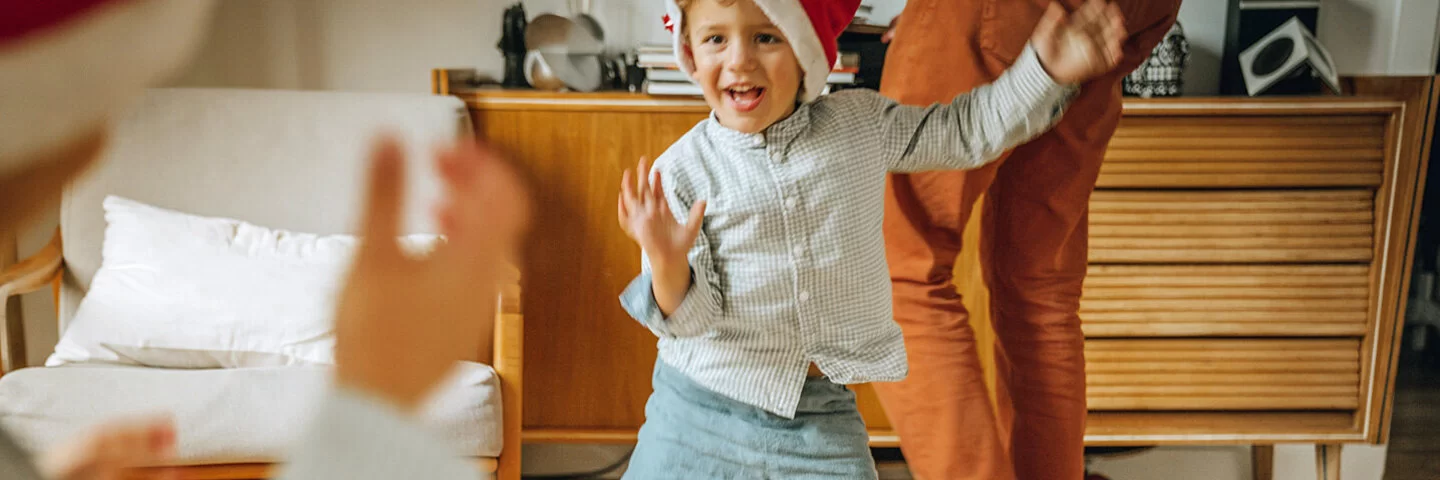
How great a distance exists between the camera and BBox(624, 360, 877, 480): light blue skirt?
96 cm

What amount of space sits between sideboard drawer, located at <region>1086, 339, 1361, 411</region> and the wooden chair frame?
1.04 metres

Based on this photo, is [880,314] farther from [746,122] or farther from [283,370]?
[283,370]

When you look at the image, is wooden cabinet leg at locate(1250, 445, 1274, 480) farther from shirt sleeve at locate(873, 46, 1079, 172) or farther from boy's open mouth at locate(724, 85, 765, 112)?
boy's open mouth at locate(724, 85, 765, 112)

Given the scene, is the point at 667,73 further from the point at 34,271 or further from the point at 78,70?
the point at 78,70

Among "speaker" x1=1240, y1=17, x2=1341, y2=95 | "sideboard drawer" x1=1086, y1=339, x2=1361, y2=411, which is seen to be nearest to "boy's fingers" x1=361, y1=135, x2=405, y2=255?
"sideboard drawer" x1=1086, y1=339, x2=1361, y2=411

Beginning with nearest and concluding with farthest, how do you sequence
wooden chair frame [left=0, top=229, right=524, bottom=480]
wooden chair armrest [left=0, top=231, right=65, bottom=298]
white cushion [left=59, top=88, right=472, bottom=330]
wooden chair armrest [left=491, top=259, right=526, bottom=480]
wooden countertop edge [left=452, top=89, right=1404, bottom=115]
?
white cushion [left=59, top=88, right=472, bottom=330] → wooden chair frame [left=0, top=229, right=524, bottom=480] → wooden chair armrest [left=491, top=259, right=526, bottom=480] → wooden chair armrest [left=0, top=231, right=65, bottom=298] → wooden countertop edge [left=452, top=89, right=1404, bottom=115]

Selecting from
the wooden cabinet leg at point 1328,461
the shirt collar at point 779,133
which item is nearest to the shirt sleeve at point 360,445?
the shirt collar at point 779,133

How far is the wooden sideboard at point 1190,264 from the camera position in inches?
65.6

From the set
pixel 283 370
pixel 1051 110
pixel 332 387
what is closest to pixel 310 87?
pixel 283 370

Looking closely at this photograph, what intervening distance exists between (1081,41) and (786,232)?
33cm

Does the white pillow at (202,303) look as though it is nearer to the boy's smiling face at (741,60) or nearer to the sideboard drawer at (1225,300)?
the boy's smiling face at (741,60)

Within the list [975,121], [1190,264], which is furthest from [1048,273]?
[1190,264]

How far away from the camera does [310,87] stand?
2.00m

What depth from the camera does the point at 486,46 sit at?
2.00 meters
